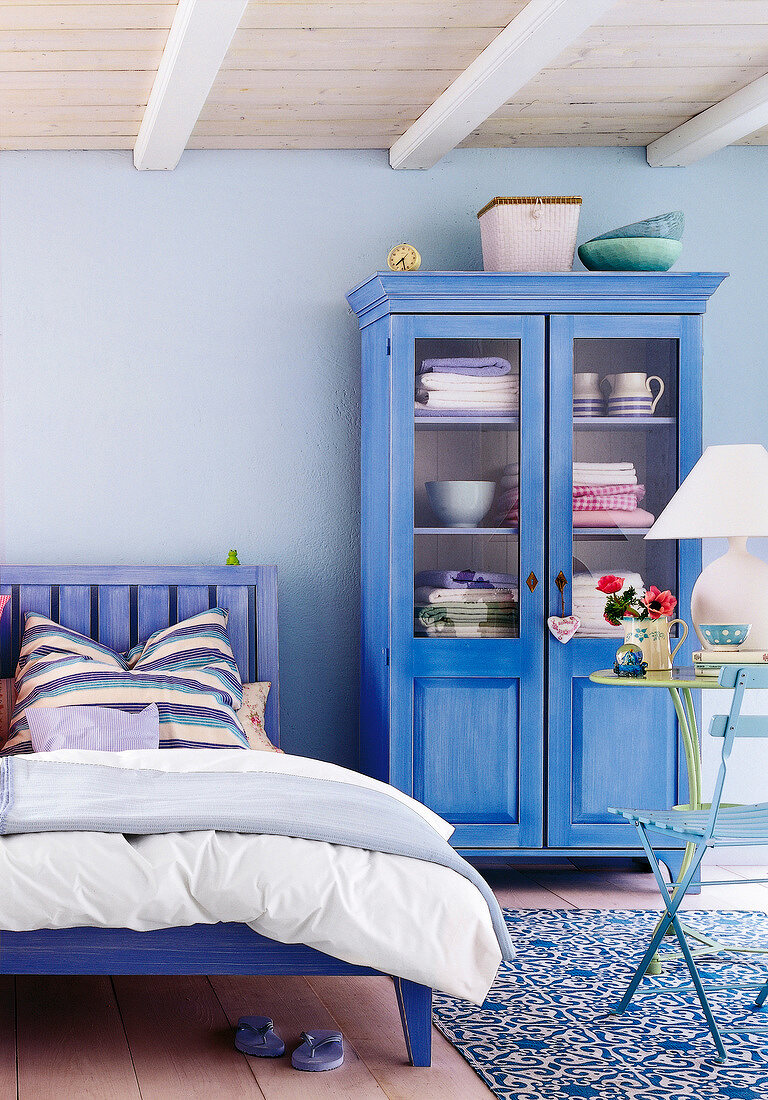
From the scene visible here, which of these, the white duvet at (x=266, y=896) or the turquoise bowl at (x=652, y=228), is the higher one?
the turquoise bowl at (x=652, y=228)

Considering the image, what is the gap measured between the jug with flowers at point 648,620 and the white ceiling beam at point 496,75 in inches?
58.5

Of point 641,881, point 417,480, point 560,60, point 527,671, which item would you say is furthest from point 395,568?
point 560,60

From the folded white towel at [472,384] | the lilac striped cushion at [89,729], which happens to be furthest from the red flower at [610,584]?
the lilac striped cushion at [89,729]

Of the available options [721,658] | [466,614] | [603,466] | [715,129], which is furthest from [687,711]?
[715,129]

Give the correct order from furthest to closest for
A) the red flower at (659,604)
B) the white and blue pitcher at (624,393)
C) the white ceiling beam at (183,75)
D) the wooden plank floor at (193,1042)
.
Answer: the white and blue pitcher at (624,393) < the red flower at (659,604) < the white ceiling beam at (183,75) < the wooden plank floor at (193,1042)

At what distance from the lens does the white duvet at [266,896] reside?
2.24m

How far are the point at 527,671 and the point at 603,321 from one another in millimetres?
1185

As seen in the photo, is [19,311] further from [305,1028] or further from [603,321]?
[305,1028]

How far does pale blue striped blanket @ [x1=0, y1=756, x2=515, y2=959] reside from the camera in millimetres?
2314

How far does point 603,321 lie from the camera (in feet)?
12.1

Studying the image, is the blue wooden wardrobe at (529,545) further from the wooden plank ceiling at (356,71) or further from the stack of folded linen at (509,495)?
the wooden plank ceiling at (356,71)

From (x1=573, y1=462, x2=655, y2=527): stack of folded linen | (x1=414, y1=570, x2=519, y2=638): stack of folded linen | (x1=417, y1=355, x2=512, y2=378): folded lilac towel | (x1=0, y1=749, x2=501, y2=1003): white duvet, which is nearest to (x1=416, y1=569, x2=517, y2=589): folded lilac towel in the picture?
(x1=414, y1=570, x2=519, y2=638): stack of folded linen

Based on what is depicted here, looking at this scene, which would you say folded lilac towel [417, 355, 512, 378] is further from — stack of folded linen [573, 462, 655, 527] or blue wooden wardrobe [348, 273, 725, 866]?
stack of folded linen [573, 462, 655, 527]

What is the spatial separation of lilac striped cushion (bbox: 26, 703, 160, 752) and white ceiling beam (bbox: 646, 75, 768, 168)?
2715mm
